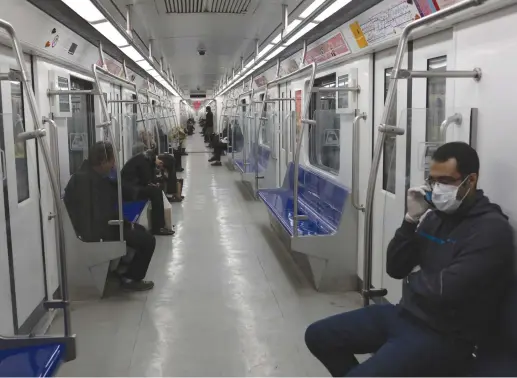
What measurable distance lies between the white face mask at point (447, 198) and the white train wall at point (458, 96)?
42cm

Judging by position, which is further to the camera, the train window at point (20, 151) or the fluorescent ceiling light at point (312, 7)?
the fluorescent ceiling light at point (312, 7)

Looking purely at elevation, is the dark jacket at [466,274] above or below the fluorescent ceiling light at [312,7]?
below

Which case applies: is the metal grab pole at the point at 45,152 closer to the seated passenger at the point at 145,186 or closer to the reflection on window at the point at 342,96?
the reflection on window at the point at 342,96

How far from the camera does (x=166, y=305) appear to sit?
431 cm

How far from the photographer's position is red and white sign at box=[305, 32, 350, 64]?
5020mm

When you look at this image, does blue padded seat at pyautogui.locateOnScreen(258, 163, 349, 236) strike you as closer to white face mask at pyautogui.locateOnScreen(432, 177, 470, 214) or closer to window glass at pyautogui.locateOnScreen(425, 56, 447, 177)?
window glass at pyautogui.locateOnScreen(425, 56, 447, 177)

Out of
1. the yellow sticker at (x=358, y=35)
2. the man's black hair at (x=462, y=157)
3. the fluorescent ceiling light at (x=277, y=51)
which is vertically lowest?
the man's black hair at (x=462, y=157)

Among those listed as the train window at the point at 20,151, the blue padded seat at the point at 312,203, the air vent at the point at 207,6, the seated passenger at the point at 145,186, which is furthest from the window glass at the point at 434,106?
the seated passenger at the point at 145,186

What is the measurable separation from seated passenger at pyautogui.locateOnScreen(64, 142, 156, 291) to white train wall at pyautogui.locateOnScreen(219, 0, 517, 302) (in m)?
1.95

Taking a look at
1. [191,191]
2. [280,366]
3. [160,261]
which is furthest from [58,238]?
[191,191]

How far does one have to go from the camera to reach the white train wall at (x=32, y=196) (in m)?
2.92

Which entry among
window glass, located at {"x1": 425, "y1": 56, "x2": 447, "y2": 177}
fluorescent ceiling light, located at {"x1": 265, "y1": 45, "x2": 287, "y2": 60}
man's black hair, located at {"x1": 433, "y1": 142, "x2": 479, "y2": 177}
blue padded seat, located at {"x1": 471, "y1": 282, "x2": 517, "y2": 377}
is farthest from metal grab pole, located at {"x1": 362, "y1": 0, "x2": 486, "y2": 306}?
fluorescent ceiling light, located at {"x1": 265, "y1": 45, "x2": 287, "y2": 60}

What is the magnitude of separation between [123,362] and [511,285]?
227cm

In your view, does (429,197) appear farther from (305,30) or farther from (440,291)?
(305,30)
